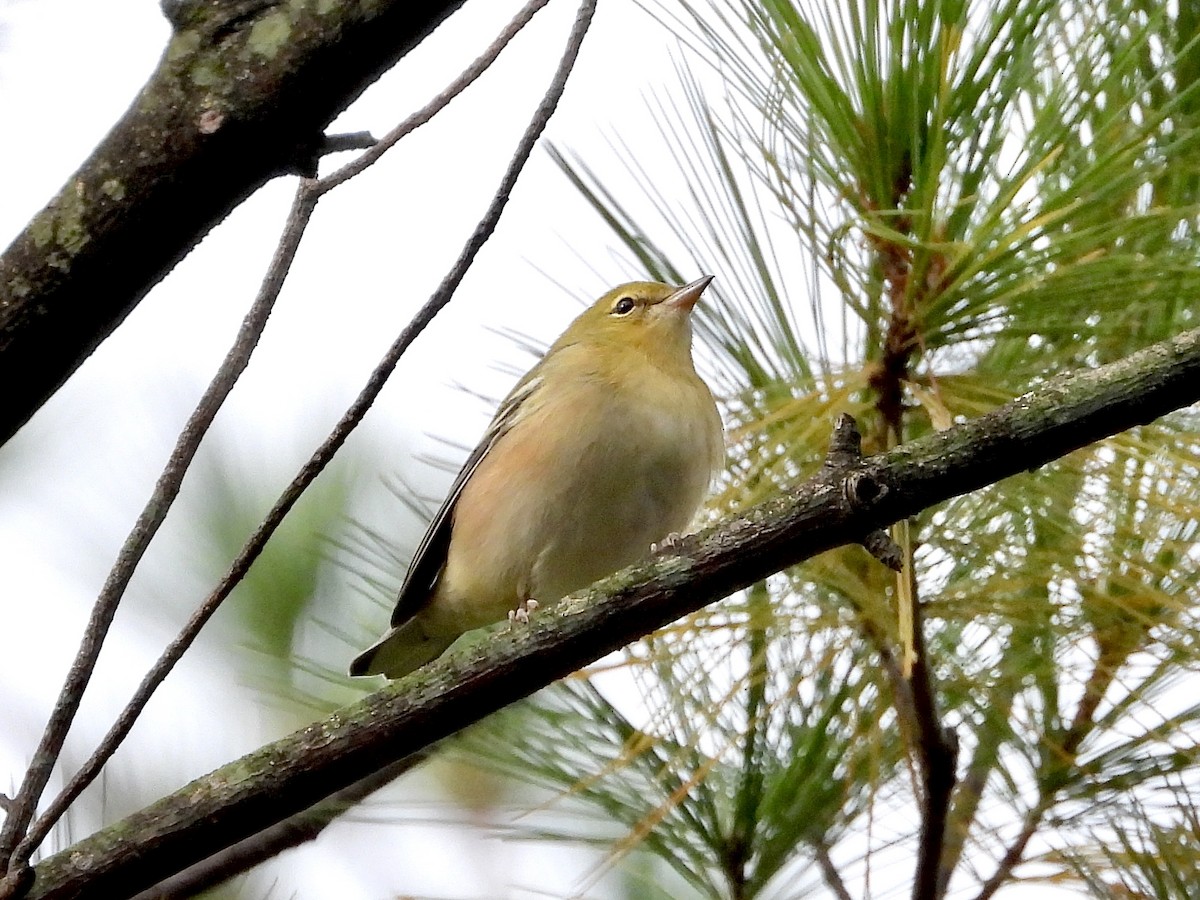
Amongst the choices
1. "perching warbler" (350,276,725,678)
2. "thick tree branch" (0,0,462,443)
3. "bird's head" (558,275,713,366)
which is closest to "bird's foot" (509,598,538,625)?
"perching warbler" (350,276,725,678)

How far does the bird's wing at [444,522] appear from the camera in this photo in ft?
8.74

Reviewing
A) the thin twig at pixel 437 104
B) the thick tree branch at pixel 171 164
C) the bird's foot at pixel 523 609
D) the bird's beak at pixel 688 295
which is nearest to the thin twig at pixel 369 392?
the thin twig at pixel 437 104

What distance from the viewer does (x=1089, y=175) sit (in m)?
1.66

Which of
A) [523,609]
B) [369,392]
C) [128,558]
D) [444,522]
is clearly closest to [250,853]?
[128,558]

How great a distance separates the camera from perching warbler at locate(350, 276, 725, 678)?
2.44m

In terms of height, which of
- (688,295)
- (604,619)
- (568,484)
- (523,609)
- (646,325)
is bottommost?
(604,619)

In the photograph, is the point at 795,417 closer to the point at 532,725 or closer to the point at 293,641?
the point at 532,725

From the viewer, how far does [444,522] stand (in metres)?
2.71

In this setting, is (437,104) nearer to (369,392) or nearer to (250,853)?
(369,392)

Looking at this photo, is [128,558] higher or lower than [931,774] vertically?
higher

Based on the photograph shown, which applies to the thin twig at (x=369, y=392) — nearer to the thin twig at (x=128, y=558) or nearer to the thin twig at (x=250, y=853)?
the thin twig at (x=128, y=558)

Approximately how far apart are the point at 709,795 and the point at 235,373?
1.01 metres

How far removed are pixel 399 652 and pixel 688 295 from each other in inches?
35.7

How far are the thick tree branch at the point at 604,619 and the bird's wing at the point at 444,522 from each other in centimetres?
130
